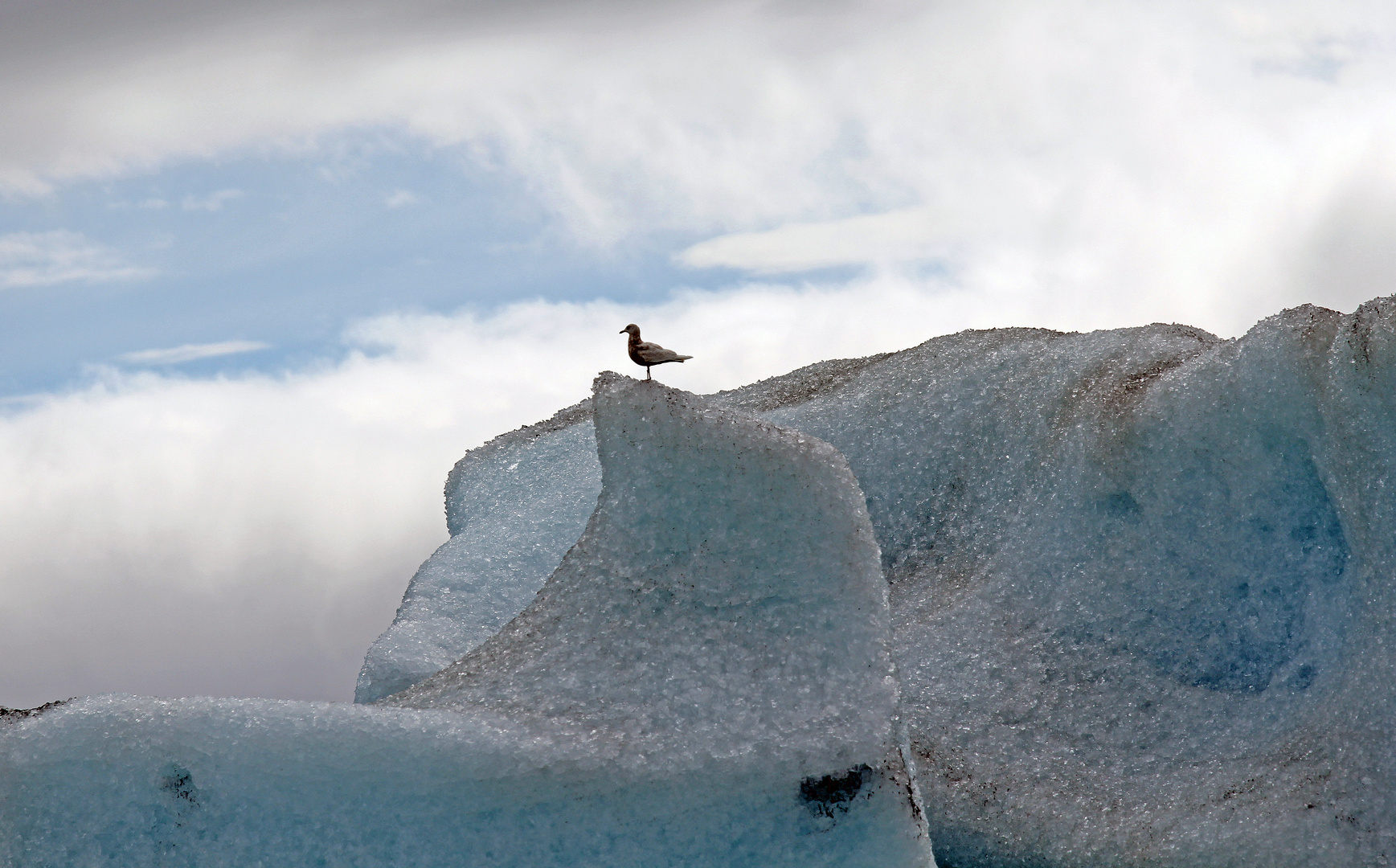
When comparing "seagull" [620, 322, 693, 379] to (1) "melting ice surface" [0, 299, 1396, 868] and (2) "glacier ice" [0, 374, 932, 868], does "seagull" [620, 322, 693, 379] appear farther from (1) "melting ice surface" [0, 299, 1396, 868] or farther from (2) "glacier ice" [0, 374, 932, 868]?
(2) "glacier ice" [0, 374, 932, 868]

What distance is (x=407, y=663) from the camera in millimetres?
8211

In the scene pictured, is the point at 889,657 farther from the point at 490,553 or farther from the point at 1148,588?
the point at 490,553

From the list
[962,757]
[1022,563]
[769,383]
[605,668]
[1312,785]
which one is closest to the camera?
[605,668]

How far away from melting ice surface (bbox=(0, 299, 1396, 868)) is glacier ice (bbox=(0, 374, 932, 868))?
12 mm

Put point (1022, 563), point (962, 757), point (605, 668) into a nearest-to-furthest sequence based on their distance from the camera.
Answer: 1. point (605, 668)
2. point (962, 757)
3. point (1022, 563)

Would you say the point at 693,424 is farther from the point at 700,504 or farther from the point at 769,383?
the point at 769,383

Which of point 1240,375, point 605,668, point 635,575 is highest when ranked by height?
point 1240,375

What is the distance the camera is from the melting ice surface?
15.6ft

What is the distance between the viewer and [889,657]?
16.6ft

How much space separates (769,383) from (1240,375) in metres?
4.09

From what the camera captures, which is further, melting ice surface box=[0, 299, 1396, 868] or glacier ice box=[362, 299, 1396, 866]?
glacier ice box=[362, 299, 1396, 866]

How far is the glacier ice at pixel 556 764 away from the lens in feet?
15.5

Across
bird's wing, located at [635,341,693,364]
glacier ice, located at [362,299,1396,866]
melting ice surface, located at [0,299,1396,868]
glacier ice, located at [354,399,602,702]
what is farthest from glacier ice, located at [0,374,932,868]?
glacier ice, located at [354,399,602,702]

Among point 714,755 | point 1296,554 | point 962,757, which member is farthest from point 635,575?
point 1296,554
